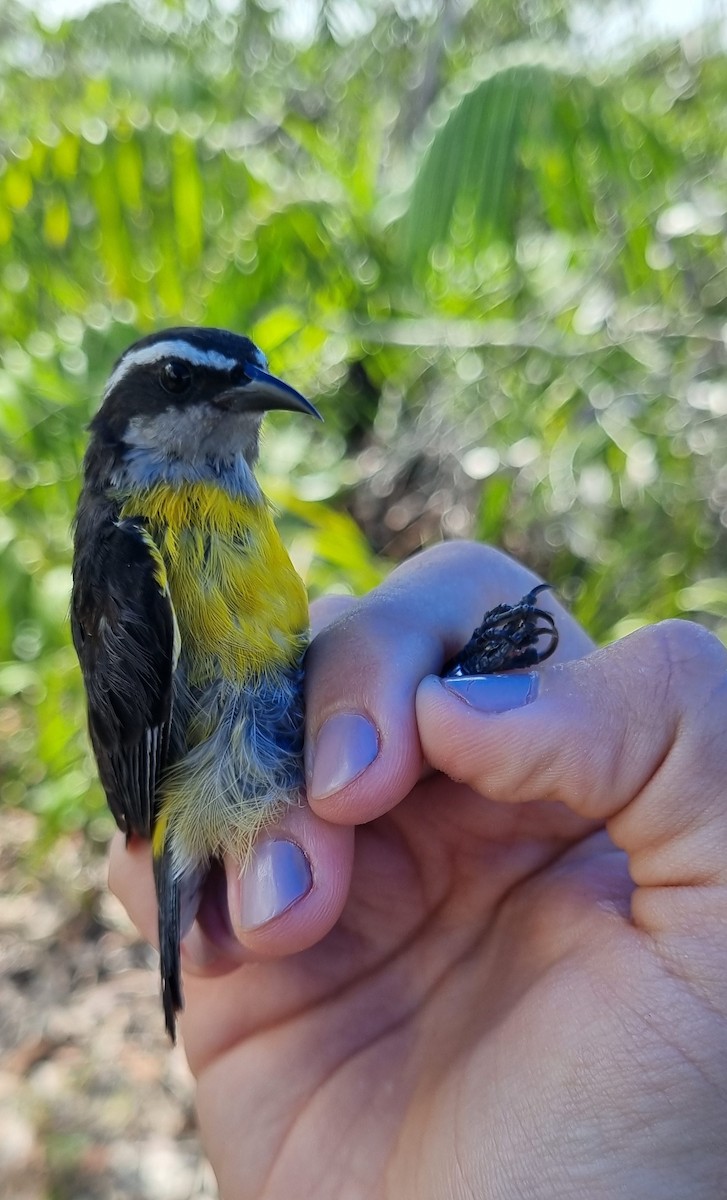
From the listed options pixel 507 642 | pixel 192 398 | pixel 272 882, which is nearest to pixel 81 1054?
pixel 272 882

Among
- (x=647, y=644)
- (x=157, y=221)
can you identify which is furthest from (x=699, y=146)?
(x=647, y=644)

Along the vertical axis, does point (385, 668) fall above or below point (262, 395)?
below

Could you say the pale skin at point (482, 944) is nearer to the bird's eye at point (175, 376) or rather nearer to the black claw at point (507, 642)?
the black claw at point (507, 642)

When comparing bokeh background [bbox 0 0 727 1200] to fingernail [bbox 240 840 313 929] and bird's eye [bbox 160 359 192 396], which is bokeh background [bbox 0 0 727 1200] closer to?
bird's eye [bbox 160 359 192 396]

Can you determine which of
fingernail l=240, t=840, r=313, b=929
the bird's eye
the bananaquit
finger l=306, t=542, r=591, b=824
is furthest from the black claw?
Answer: the bird's eye

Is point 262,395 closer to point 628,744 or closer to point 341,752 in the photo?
point 341,752

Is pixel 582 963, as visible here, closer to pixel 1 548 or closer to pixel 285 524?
pixel 285 524
